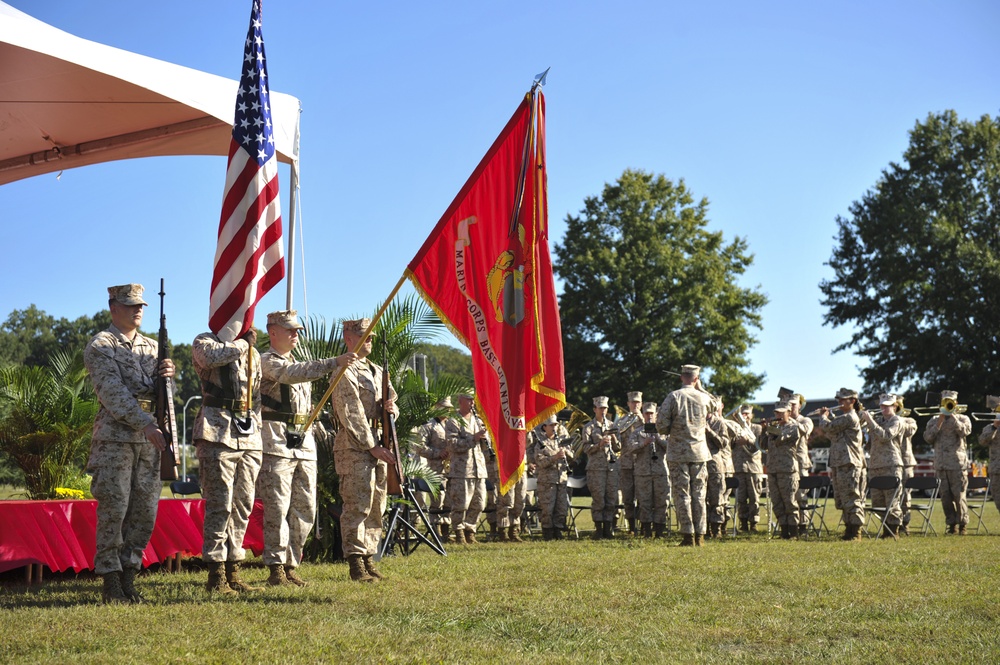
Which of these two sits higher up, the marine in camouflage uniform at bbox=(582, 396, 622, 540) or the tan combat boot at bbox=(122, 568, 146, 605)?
the marine in camouflage uniform at bbox=(582, 396, 622, 540)

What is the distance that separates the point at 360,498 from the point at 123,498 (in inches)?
82.2

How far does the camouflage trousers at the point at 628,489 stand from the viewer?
61.2 feet

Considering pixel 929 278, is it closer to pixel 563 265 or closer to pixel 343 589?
pixel 563 265

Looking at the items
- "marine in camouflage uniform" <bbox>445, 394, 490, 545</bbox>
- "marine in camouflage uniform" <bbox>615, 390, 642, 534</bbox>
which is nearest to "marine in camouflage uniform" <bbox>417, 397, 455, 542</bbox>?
"marine in camouflage uniform" <bbox>445, 394, 490, 545</bbox>

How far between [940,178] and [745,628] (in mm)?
38857

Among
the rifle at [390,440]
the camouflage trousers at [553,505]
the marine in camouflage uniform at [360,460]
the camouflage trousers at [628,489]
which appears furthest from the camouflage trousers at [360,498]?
the camouflage trousers at [628,489]

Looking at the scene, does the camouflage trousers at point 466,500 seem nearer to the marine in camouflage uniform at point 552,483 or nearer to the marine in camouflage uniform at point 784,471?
the marine in camouflage uniform at point 552,483

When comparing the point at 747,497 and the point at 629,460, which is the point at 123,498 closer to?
the point at 629,460

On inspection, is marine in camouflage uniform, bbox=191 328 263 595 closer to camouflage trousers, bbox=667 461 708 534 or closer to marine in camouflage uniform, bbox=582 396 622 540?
camouflage trousers, bbox=667 461 708 534

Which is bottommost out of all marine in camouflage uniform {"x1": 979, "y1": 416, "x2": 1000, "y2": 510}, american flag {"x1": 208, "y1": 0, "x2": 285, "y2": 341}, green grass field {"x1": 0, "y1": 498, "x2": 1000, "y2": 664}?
green grass field {"x1": 0, "y1": 498, "x2": 1000, "y2": 664}

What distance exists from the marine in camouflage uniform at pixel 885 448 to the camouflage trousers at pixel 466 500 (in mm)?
6721

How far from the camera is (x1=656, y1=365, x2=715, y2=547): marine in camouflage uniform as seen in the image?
46.5ft

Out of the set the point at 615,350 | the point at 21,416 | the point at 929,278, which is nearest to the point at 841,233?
the point at 929,278

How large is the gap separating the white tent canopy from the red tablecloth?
13.6ft
